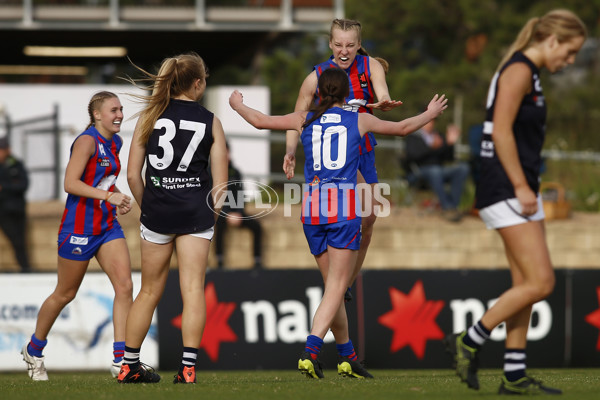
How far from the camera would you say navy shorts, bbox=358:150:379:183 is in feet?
23.4

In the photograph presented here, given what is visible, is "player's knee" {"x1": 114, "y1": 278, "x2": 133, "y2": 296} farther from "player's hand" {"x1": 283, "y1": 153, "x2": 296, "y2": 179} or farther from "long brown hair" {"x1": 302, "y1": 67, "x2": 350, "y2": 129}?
"long brown hair" {"x1": 302, "y1": 67, "x2": 350, "y2": 129}

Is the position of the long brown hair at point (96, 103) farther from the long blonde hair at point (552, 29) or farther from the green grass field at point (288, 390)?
the long blonde hair at point (552, 29)

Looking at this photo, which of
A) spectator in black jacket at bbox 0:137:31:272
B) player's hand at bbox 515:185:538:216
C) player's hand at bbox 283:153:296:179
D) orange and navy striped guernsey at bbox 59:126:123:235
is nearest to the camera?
player's hand at bbox 515:185:538:216

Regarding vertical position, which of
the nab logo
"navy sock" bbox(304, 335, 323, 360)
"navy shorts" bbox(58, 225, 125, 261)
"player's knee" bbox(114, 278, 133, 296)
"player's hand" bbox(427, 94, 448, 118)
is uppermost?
"player's hand" bbox(427, 94, 448, 118)

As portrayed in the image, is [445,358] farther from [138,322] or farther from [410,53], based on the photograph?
[410,53]

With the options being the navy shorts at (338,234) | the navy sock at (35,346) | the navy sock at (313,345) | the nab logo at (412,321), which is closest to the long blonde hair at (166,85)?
the navy shorts at (338,234)

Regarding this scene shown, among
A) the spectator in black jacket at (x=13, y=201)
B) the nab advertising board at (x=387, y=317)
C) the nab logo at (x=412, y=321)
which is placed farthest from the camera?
the spectator in black jacket at (x=13, y=201)

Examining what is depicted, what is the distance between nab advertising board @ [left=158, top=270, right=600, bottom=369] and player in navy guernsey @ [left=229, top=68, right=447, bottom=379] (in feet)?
16.8

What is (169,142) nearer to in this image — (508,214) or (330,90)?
(330,90)

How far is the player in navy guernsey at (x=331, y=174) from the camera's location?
255 inches

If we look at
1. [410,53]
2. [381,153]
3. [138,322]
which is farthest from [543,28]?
[410,53]

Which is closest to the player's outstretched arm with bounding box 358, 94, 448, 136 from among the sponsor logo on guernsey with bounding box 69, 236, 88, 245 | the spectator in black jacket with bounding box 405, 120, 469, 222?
the sponsor logo on guernsey with bounding box 69, 236, 88, 245

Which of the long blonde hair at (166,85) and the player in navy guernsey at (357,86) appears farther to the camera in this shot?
the player in navy guernsey at (357,86)

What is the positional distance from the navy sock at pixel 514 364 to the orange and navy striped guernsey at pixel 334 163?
1.60 meters
